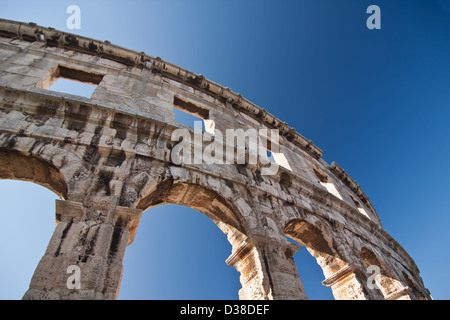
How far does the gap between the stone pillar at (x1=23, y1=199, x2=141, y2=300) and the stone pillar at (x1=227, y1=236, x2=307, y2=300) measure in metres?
1.67

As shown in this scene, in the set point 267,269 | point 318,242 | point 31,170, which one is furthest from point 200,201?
point 318,242

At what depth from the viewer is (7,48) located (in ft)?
17.4

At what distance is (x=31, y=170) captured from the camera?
3365mm

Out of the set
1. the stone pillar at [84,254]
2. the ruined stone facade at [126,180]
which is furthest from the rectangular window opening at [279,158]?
the stone pillar at [84,254]

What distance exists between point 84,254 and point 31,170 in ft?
6.04

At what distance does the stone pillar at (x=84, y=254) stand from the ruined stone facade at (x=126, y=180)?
10 millimetres

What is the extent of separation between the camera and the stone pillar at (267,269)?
10.1 feet

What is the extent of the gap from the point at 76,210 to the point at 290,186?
428cm

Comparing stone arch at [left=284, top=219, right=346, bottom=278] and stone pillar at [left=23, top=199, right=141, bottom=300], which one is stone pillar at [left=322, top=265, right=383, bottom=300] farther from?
stone pillar at [left=23, top=199, right=141, bottom=300]

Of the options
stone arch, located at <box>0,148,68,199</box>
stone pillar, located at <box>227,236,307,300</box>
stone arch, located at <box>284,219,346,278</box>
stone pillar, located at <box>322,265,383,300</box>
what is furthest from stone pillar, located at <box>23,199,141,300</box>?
stone pillar, located at <box>322,265,383,300</box>

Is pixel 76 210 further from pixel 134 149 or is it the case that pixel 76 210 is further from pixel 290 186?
pixel 290 186

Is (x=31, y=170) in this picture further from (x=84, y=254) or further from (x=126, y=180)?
(x=84, y=254)

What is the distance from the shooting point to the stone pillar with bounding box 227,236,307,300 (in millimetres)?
3078
